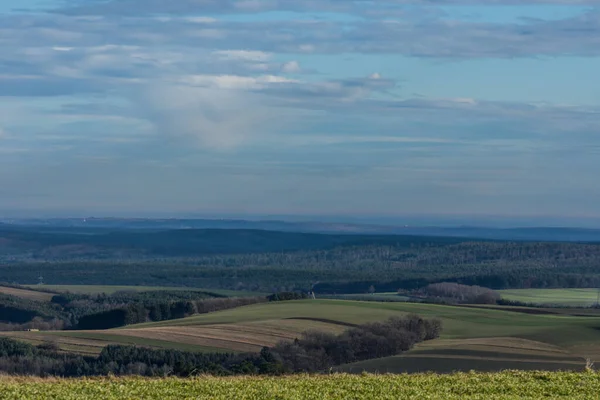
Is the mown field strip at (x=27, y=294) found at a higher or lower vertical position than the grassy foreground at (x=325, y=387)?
lower

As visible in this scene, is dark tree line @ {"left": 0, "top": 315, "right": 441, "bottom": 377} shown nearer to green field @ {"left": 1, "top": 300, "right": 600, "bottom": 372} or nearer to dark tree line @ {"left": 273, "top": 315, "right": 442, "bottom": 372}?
dark tree line @ {"left": 273, "top": 315, "right": 442, "bottom": 372}

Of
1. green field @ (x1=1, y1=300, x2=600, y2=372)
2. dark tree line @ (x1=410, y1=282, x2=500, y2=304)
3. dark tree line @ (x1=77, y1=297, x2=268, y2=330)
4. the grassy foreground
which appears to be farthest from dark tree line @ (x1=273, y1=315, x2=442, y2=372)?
dark tree line @ (x1=410, y1=282, x2=500, y2=304)

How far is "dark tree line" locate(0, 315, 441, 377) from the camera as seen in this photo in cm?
5325

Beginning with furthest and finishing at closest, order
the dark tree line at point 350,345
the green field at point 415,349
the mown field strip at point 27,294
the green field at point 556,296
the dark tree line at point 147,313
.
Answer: the mown field strip at point 27,294
the green field at point 556,296
the dark tree line at point 147,313
the dark tree line at point 350,345
the green field at point 415,349

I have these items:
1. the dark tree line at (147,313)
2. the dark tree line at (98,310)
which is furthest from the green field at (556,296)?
the dark tree line at (147,313)

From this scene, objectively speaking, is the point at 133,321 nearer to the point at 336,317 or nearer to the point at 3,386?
the point at 336,317

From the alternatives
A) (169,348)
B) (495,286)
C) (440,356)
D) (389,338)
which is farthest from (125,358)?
(495,286)

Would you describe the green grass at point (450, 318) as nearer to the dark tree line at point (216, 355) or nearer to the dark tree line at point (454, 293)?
Result: the dark tree line at point (216, 355)

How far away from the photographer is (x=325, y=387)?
22.5m

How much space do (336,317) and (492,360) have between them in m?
34.5

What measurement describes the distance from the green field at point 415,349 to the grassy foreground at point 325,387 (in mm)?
15135

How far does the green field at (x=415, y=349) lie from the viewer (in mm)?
49000

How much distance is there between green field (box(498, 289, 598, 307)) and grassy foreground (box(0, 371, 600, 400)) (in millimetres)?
92332

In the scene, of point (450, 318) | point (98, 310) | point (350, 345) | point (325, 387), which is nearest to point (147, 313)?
point (98, 310)
